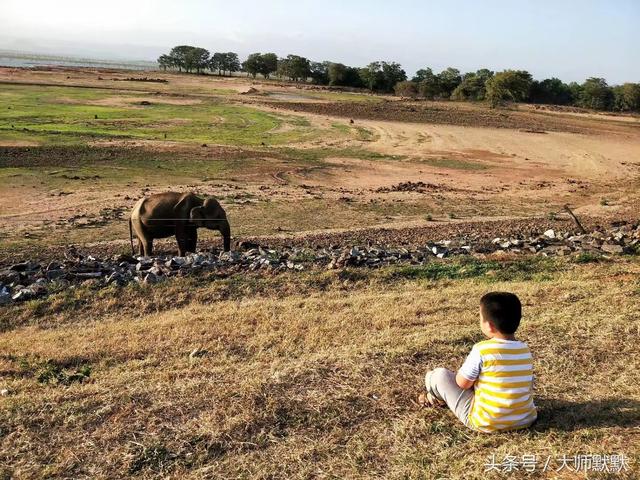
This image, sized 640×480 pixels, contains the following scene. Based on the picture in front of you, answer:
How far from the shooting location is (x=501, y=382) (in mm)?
4629

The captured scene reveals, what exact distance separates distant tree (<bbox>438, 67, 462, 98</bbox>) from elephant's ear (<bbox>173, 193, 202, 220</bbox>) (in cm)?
7054

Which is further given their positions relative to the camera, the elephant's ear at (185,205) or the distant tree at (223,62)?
the distant tree at (223,62)

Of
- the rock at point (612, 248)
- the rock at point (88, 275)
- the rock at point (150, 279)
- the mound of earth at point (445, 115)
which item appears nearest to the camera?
the rock at point (150, 279)

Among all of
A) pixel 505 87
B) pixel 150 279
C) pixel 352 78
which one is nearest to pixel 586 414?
pixel 150 279

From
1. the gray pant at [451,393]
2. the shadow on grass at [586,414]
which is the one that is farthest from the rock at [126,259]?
the shadow on grass at [586,414]

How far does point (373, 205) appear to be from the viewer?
21.2 metres

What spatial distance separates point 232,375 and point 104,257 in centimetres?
896

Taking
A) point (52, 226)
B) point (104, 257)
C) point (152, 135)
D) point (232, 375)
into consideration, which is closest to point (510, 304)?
point (232, 375)

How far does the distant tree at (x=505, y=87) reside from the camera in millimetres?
67750

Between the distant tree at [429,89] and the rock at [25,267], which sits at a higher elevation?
the distant tree at [429,89]

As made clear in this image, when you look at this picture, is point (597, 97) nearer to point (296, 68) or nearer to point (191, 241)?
point (296, 68)

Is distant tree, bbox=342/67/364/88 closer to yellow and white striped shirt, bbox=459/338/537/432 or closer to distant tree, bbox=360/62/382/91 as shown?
distant tree, bbox=360/62/382/91

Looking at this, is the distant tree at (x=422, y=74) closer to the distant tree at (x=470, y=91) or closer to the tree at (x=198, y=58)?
the distant tree at (x=470, y=91)

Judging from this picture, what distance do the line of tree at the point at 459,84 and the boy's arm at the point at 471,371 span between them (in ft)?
222
